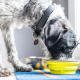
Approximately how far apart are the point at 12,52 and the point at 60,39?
668 mm

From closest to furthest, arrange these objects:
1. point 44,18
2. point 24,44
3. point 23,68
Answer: point 44,18
point 23,68
point 24,44

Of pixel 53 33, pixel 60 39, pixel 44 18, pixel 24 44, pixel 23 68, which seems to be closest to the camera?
pixel 53 33

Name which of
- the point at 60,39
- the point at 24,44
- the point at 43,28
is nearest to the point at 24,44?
the point at 24,44

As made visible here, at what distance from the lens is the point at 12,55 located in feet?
6.70

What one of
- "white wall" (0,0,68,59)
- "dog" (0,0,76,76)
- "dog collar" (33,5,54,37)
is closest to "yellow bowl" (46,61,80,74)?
"dog" (0,0,76,76)

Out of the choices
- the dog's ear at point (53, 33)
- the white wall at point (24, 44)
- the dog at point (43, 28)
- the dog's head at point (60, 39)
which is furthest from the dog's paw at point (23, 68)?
the white wall at point (24, 44)

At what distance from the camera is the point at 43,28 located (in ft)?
5.69

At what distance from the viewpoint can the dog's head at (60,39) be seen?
1.51 meters

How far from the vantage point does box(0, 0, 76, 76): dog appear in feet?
5.06

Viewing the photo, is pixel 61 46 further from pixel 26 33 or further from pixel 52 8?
pixel 26 33

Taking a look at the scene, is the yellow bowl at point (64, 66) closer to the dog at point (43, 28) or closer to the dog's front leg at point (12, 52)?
the dog at point (43, 28)

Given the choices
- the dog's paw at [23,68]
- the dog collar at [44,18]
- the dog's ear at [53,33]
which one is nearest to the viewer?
the dog's ear at [53,33]

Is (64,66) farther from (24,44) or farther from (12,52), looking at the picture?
(24,44)

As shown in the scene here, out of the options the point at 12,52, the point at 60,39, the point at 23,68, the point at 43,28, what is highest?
the point at 43,28
